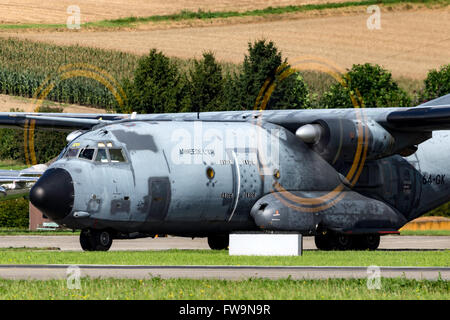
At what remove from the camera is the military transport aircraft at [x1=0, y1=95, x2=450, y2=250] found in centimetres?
2797

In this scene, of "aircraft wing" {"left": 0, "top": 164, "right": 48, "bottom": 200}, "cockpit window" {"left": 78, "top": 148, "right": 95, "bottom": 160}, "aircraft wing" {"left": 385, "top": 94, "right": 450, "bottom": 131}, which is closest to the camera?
"cockpit window" {"left": 78, "top": 148, "right": 95, "bottom": 160}

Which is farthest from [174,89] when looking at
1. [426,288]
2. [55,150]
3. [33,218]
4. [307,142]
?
[426,288]

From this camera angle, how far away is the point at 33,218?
55344 mm

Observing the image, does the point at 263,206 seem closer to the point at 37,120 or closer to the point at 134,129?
the point at 134,129

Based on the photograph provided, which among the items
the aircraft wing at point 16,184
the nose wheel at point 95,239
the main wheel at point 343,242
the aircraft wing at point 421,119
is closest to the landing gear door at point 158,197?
the nose wheel at point 95,239

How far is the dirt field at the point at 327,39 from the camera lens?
84062 mm

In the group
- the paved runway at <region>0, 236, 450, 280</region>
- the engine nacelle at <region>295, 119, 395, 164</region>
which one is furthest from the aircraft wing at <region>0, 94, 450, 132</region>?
the paved runway at <region>0, 236, 450, 280</region>

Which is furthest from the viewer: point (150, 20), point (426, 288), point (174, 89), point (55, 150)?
point (150, 20)

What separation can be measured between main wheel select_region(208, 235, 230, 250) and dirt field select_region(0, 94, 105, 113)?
6646 centimetres

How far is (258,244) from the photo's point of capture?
2920cm

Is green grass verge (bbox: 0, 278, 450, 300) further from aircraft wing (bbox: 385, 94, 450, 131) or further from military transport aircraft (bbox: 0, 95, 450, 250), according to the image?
aircraft wing (bbox: 385, 94, 450, 131)

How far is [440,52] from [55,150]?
139 ft

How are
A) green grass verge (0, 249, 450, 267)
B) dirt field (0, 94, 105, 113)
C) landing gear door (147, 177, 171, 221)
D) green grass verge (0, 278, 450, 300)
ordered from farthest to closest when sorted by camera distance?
1. dirt field (0, 94, 105, 113)
2. landing gear door (147, 177, 171, 221)
3. green grass verge (0, 249, 450, 267)
4. green grass verge (0, 278, 450, 300)

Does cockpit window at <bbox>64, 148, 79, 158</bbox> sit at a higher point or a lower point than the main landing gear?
higher
